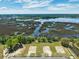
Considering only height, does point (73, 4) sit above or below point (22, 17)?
above

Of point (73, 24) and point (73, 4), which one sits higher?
point (73, 4)

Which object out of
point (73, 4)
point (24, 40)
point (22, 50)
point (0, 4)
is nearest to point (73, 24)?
point (73, 4)

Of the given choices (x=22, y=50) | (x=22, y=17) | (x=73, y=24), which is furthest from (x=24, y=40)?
(x=22, y=17)

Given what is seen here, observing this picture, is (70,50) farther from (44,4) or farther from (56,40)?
(44,4)

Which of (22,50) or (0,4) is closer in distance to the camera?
(22,50)

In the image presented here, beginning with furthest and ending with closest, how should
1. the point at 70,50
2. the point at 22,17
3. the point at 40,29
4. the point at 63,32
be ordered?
the point at 22,17, the point at 40,29, the point at 63,32, the point at 70,50

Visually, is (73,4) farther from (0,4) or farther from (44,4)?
(0,4)

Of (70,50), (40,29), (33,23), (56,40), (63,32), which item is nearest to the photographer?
(70,50)

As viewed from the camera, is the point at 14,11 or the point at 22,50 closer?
the point at 22,50

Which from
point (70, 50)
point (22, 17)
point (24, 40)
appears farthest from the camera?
point (22, 17)
